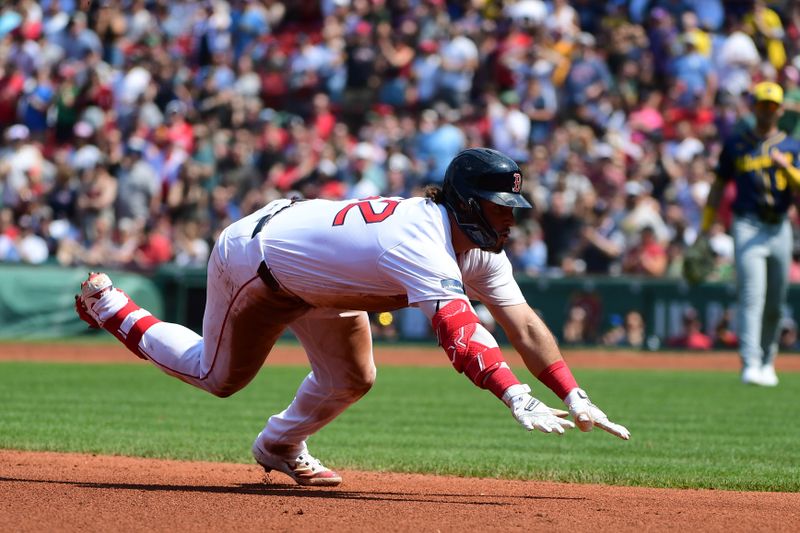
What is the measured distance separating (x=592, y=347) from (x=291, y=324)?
1195 cm

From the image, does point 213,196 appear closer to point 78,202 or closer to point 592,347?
point 78,202

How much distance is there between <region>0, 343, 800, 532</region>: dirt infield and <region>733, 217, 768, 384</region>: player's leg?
5.73m

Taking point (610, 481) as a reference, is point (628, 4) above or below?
above

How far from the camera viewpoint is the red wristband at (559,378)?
6.00 metres

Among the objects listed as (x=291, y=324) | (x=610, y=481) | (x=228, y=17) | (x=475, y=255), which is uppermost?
(x=228, y=17)

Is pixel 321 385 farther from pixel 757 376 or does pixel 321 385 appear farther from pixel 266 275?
pixel 757 376

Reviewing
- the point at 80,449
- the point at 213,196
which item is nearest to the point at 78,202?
the point at 213,196

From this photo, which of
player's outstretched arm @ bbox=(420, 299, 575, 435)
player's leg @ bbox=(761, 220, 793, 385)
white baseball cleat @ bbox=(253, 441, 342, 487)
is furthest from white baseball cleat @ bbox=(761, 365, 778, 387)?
player's outstretched arm @ bbox=(420, 299, 575, 435)

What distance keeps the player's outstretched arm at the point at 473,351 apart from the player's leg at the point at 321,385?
103cm

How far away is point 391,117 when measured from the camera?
21.0 metres

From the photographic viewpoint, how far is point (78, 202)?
2025 cm

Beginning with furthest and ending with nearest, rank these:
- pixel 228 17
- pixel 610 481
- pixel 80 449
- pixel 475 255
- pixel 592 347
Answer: pixel 228 17 < pixel 592 347 < pixel 80 449 < pixel 610 481 < pixel 475 255

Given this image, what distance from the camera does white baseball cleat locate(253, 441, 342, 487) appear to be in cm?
698

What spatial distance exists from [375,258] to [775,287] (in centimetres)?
767
